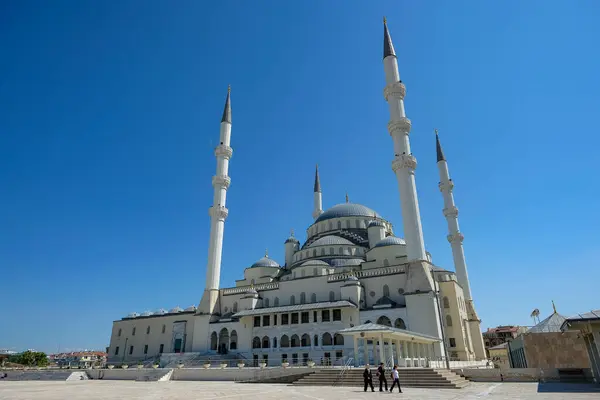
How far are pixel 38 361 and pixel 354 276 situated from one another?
57.0m

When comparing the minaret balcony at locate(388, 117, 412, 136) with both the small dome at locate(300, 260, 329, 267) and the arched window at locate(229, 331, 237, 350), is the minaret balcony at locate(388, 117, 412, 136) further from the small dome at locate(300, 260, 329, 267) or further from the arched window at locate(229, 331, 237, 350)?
the arched window at locate(229, 331, 237, 350)

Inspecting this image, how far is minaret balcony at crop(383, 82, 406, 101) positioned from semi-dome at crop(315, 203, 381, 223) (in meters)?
16.6

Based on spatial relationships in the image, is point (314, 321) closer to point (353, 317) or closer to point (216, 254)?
point (353, 317)

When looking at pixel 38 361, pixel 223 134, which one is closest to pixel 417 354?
pixel 223 134

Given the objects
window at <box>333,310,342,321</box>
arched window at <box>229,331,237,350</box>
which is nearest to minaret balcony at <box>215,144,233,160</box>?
arched window at <box>229,331,237,350</box>

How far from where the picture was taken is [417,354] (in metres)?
24.1

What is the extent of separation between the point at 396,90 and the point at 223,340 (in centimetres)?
2958

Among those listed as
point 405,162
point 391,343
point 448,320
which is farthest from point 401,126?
point 391,343

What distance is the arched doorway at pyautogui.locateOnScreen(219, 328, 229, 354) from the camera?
119 ft

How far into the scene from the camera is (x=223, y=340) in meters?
36.8

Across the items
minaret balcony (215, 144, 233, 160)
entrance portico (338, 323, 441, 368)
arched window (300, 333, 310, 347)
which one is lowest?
entrance portico (338, 323, 441, 368)

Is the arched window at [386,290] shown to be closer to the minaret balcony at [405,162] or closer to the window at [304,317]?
the window at [304,317]

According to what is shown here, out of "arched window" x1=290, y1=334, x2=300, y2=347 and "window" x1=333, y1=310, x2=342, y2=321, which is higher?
"window" x1=333, y1=310, x2=342, y2=321

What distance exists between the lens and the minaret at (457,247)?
1415 inches
